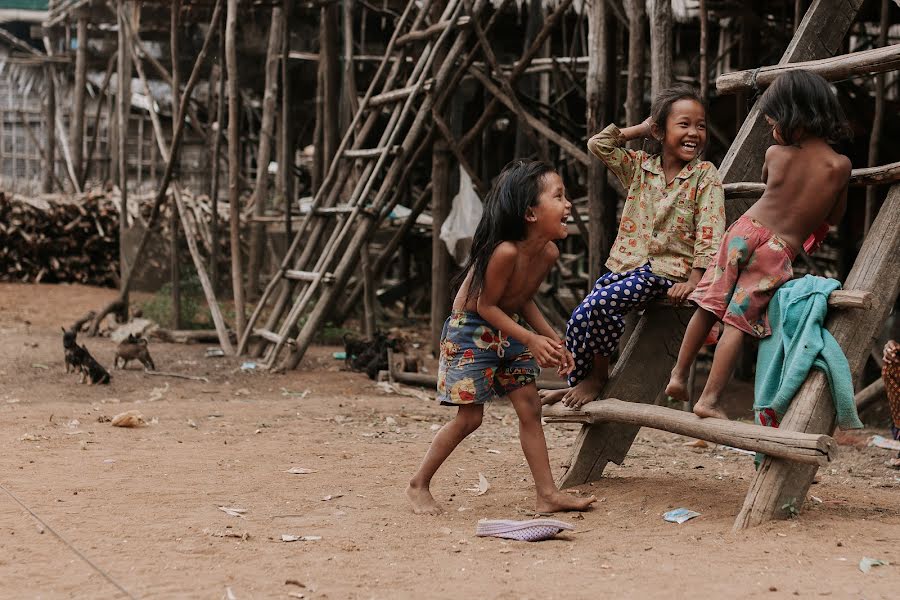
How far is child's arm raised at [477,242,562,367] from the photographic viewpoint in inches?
149

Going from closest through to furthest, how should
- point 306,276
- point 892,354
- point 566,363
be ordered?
1. point 566,363
2. point 892,354
3. point 306,276

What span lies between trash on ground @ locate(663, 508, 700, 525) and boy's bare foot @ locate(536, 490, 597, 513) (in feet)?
1.06

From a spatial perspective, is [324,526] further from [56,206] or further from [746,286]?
[56,206]

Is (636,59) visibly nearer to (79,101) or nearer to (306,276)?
(306,276)

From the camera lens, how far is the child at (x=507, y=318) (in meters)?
3.89

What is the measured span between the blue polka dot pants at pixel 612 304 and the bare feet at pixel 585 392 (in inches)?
7.6

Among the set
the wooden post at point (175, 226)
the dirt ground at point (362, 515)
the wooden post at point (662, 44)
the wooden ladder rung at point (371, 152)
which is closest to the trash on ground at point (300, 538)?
the dirt ground at point (362, 515)

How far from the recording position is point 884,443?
20.0ft

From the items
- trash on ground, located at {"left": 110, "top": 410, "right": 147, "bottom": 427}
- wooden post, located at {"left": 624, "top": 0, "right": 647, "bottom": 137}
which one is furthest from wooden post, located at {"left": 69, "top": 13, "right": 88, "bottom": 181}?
wooden post, located at {"left": 624, "top": 0, "right": 647, "bottom": 137}

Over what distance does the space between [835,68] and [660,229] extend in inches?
34.8

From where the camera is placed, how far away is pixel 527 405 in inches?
157

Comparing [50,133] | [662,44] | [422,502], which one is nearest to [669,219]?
[422,502]

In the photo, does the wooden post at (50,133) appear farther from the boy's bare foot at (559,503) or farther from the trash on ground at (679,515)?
the trash on ground at (679,515)

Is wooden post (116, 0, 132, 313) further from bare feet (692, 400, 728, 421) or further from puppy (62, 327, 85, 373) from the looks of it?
bare feet (692, 400, 728, 421)
